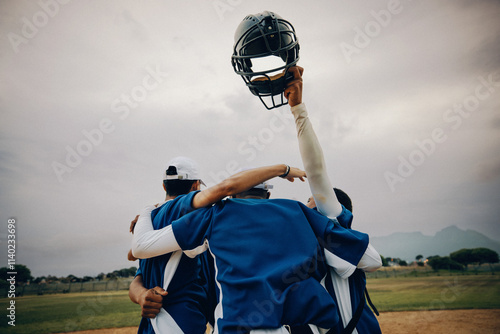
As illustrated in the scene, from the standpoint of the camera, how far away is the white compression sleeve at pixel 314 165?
2.13 m

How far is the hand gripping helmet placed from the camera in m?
2.15

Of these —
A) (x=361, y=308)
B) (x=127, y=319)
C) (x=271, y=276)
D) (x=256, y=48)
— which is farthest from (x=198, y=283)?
(x=127, y=319)

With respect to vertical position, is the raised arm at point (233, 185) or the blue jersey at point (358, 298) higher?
the raised arm at point (233, 185)

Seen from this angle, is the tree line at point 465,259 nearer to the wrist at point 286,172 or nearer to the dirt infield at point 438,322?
the dirt infield at point 438,322

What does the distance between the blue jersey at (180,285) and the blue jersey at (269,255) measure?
36 cm

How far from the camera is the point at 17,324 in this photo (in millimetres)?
12531

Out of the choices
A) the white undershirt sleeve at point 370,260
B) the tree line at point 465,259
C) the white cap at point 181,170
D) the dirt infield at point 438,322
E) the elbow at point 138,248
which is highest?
the white cap at point 181,170

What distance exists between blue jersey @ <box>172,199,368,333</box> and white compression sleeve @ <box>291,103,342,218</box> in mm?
185

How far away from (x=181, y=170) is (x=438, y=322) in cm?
1143

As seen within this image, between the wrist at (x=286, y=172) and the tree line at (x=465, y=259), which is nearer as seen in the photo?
the wrist at (x=286, y=172)

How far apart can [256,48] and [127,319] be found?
14684 millimetres

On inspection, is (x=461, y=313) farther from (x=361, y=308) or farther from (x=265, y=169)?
(x=265, y=169)

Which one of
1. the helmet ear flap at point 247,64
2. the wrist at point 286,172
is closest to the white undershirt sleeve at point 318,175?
the wrist at point 286,172

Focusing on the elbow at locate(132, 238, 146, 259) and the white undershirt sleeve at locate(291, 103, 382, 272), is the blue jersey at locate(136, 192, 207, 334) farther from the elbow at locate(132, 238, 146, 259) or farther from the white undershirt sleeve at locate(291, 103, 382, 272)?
the white undershirt sleeve at locate(291, 103, 382, 272)
